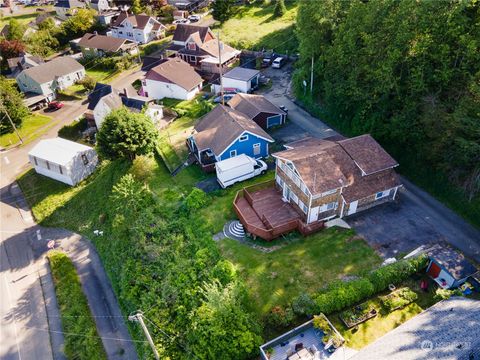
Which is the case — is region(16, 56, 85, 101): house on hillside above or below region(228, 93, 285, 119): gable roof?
below

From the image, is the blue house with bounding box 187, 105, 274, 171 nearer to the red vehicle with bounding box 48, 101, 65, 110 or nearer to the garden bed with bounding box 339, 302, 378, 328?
the garden bed with bounding box 339, 302, 378, 328

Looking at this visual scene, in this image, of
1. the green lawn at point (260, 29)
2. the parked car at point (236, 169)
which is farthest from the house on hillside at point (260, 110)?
the green lawn at point (260, 29)

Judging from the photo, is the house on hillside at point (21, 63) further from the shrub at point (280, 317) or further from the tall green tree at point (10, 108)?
the shrub at point (280, 317)

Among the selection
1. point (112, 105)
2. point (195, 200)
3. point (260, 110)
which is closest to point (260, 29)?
point (260, 110)

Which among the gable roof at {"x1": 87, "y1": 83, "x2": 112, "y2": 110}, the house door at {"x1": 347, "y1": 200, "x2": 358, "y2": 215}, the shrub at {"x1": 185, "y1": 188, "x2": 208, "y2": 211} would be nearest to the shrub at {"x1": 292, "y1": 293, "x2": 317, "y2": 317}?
the house door at {"x1": 347, "y1": 200, "x2": 358, "y2": 215}

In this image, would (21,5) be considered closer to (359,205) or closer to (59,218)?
(59,218)
